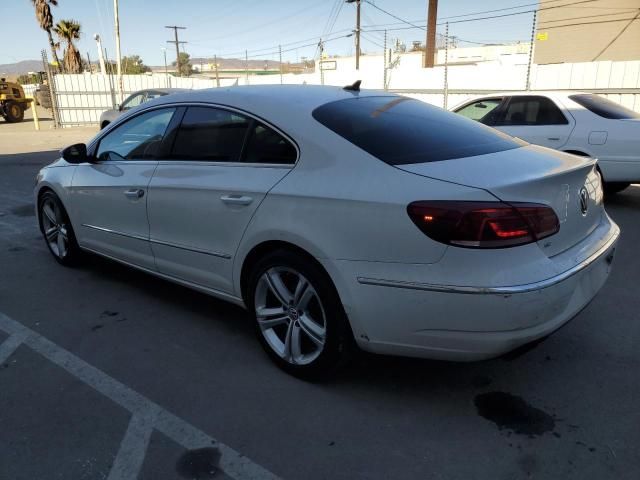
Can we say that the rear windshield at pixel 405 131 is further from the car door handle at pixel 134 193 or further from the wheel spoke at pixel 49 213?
the wheel spoke at pixel 49 213

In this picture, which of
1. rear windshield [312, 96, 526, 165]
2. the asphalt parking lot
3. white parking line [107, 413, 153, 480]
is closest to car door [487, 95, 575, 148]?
the asphalt parking lot

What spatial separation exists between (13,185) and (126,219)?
6.88m

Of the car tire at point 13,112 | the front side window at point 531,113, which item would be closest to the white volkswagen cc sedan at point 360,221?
the front side window at point 531,113

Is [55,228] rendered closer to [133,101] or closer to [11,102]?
[133,101]

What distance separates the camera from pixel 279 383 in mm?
2949

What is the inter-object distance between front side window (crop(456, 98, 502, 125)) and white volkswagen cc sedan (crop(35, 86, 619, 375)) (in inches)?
178

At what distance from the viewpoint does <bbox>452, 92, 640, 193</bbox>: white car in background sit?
6496mm

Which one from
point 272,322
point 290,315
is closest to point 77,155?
point 272,322

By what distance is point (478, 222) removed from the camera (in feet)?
7.38

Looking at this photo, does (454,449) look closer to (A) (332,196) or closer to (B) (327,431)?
(B) (327,431)

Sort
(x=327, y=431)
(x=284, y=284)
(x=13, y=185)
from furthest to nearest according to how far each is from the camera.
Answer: (x=13, y=185)
(x=284, y=284)
(x=327, y=431)

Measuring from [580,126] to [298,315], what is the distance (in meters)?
5.45

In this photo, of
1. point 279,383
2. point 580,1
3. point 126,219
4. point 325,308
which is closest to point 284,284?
point 325,308

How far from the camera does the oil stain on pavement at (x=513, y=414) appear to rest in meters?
2.51
